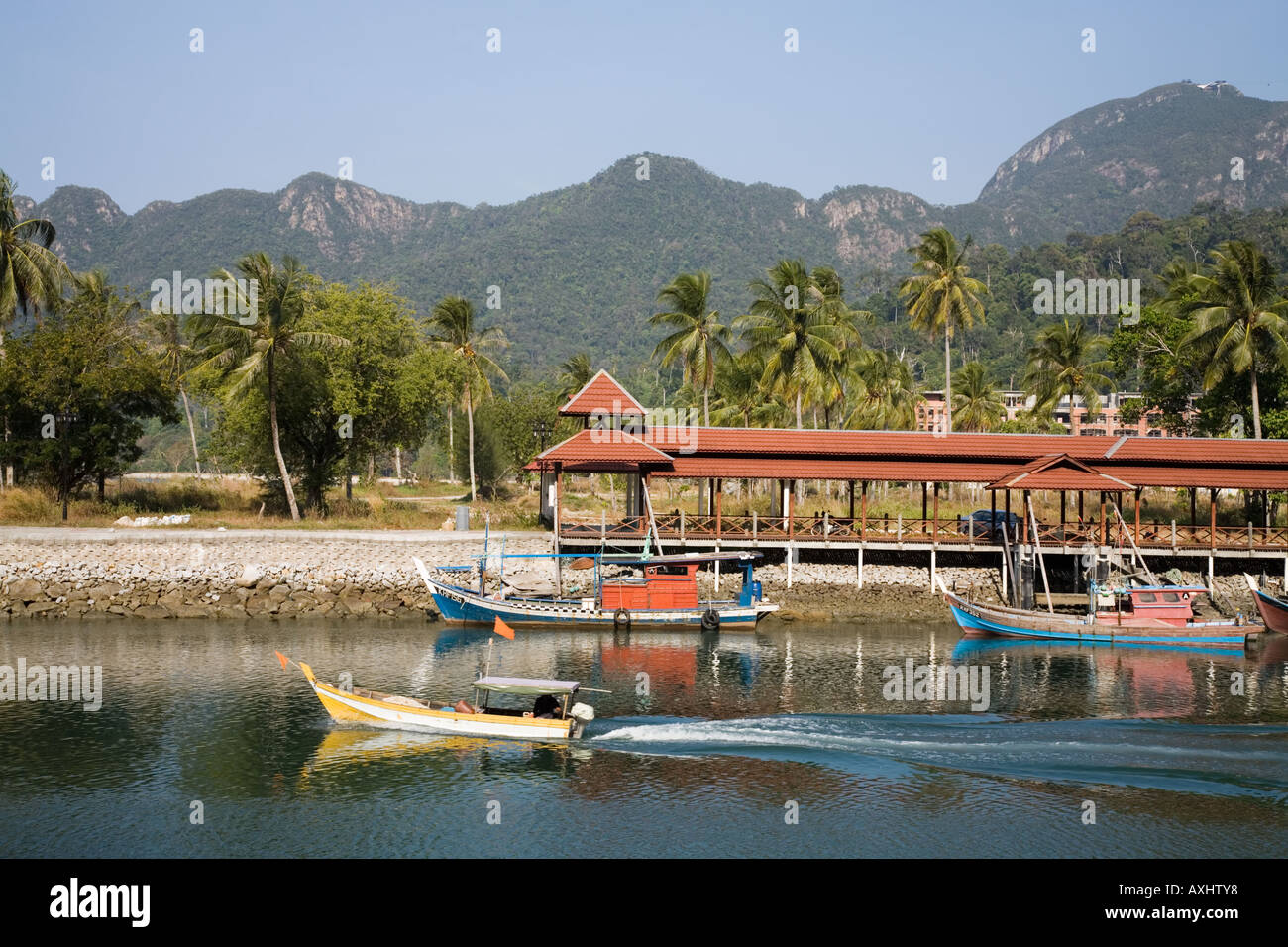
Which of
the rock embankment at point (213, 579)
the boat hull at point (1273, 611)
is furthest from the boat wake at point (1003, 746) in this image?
the rock embankment at point (213, 579)

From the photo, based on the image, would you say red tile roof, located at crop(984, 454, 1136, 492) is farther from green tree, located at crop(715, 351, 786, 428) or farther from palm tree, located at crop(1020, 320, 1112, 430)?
palm tree, located at crop(1020, 320, 1112, 430)

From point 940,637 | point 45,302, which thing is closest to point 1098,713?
point 940,637

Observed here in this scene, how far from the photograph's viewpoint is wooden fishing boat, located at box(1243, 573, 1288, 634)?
131 feet

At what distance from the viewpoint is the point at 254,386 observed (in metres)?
54.5

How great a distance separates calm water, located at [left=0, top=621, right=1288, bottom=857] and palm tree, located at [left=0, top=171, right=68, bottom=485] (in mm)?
27653

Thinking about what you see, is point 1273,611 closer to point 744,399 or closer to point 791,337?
point 791,337

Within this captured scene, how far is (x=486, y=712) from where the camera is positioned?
85.1 ft

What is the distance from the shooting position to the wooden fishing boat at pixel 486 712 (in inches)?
1011

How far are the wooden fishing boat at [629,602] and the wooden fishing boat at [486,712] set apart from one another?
13.3 meters

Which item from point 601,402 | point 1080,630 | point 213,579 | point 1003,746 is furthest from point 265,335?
point 1003,746

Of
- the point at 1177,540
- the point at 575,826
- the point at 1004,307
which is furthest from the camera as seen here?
the point at 1004,307

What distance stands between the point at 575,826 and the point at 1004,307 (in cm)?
15688
